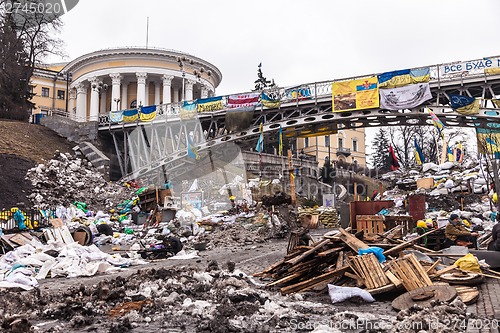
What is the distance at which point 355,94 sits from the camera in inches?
1141

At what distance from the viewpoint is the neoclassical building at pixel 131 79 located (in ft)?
151

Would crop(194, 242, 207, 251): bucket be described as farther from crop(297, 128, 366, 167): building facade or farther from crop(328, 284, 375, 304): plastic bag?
crop(297, 128, 366, 167): building facade

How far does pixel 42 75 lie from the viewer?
55.6 metres

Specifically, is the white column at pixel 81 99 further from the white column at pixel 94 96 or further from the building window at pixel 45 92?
the building window at pixel 45 92

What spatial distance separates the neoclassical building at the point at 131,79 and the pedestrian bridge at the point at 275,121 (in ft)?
26.3

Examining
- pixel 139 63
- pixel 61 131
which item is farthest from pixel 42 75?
pixel 61 131

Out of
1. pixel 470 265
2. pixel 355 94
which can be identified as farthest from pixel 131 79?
pixel 470 265

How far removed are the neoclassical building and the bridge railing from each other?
305 inches

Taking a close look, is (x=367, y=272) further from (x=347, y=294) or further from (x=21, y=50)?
(x=21, y=50)

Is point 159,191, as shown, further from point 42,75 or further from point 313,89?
point 42,75

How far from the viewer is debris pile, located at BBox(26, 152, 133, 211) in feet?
82.2

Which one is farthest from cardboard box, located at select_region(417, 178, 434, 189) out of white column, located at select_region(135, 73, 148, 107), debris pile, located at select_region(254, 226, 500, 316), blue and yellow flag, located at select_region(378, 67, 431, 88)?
white column, located at select_region(135, 73, 148, 107)

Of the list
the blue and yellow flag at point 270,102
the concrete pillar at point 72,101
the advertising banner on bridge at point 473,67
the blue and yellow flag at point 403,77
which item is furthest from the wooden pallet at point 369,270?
the concrete pillar at point 72,101

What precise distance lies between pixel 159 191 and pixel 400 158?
4235 cm
